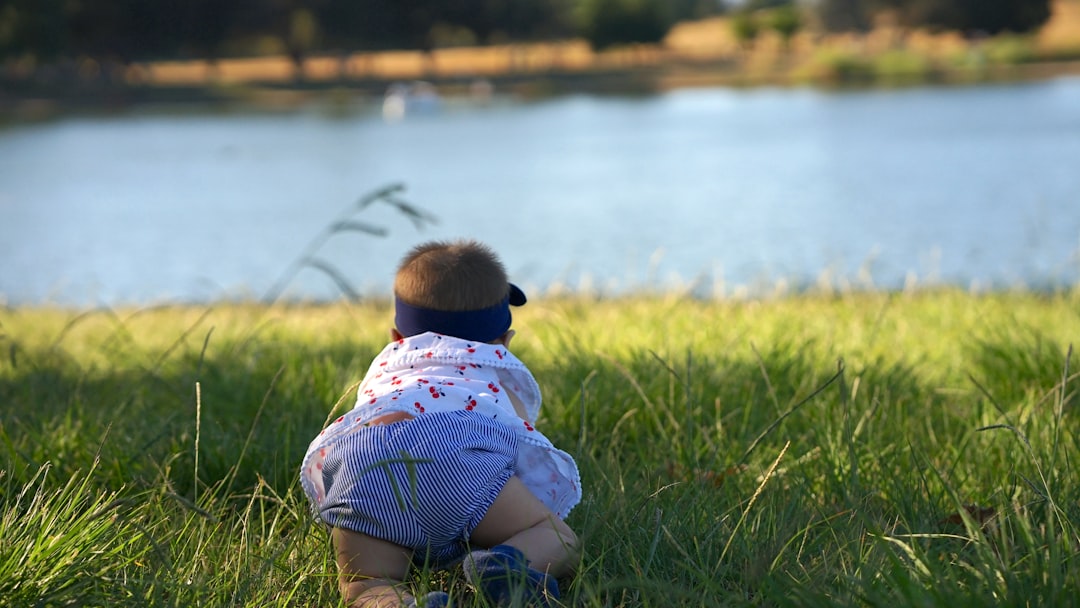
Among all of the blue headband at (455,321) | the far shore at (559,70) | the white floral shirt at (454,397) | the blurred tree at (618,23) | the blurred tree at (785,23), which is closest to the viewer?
the white floral shirt at (454,397)

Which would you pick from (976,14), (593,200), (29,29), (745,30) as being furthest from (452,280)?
(745,30)

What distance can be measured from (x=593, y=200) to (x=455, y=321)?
1229 centimetres

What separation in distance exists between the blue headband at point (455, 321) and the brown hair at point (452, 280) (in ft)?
0.04

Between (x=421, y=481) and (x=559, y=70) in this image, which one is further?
(x=559, y=70)

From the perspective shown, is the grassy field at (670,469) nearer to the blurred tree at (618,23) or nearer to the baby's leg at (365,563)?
the baby's leg at (365,563)

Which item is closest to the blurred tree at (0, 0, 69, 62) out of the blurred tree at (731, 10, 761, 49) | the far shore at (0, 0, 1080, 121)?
the far shore at (0, 0, 1080, 121)

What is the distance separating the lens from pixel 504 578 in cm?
175

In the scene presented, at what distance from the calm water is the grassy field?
1019 mm

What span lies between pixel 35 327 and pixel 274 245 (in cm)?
684

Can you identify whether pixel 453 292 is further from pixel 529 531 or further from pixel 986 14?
pixel 986 14

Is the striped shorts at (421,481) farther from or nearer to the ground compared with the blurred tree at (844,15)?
farther from the ground

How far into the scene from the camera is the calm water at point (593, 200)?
9297mm

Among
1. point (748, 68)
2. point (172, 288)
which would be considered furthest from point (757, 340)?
point (748, 68)

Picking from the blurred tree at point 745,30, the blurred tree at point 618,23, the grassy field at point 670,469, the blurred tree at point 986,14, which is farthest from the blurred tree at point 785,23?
the grassy field at point 670,469
